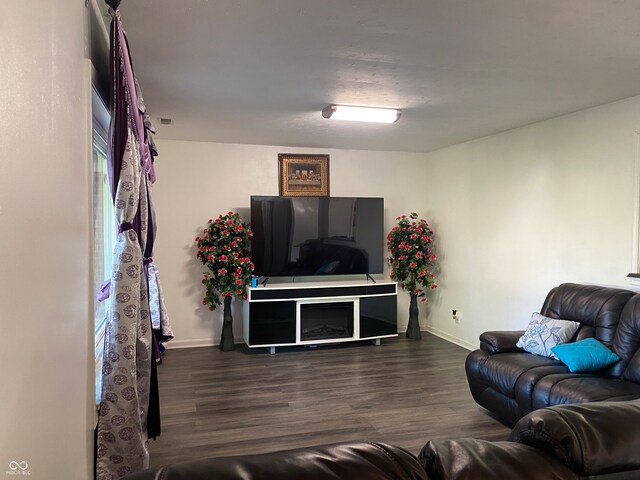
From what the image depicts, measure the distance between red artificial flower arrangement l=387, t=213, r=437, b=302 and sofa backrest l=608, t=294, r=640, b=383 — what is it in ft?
9.06

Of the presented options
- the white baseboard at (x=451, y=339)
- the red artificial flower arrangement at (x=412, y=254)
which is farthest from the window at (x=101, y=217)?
the white baseboard at (x=451, y=339)

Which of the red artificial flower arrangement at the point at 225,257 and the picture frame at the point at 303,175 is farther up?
the picture frame at the point at 303,175

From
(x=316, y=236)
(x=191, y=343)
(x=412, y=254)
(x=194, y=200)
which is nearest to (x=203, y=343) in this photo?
(x=191, y=343)

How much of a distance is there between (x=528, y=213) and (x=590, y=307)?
1381mm

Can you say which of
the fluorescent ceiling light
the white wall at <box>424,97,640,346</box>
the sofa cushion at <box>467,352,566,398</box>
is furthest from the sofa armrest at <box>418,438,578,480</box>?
the white wall at <box>424,97,640,346</box>

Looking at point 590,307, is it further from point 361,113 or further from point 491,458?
point 491,458

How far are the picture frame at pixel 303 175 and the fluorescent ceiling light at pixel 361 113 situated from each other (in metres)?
1.83

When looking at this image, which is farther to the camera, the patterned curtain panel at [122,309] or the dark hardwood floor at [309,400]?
the dark hardwood floor at [309,400]

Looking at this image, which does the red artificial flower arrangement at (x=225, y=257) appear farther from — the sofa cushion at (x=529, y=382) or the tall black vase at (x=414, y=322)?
the sofa cushion at (x=529, y=382)

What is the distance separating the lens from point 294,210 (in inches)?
219

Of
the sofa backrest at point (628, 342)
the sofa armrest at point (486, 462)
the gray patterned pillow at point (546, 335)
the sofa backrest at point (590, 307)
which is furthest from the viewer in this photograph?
the gray patterned pillow at point (546, 335)

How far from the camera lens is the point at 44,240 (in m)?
1.19

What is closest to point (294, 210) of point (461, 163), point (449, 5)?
point (461, 163)

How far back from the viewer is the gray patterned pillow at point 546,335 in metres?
3.42
